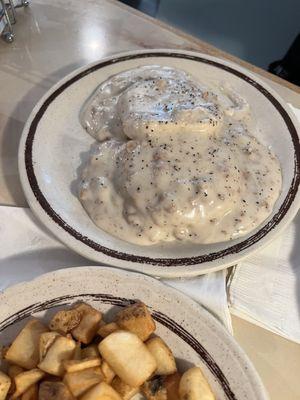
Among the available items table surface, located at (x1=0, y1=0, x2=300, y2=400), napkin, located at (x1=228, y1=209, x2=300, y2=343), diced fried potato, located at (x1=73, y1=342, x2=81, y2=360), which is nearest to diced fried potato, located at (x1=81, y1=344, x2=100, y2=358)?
diced fried potato, located at (x1=73, y1=342, x2=81, y2=360)

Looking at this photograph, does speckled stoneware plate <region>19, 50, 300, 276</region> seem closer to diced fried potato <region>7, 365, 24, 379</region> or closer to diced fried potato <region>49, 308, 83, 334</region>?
diced fried potato <region>49, 308, 83, 334</region>

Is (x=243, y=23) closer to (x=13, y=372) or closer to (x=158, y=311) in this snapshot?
(x=158, y=311)

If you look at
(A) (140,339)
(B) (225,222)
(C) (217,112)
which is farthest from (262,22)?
(A) (140,339)

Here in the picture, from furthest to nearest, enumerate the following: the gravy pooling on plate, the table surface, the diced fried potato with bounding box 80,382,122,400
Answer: the table surface → the gravy pooling on plate → the diced fried potato with bounding box 80,382,122,400

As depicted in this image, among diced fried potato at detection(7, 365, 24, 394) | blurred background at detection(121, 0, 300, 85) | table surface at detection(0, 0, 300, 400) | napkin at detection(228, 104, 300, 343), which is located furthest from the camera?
blurred background at detection(121, 0, 300, 85)

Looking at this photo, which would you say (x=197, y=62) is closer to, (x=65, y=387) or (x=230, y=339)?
(x=230, y=339)

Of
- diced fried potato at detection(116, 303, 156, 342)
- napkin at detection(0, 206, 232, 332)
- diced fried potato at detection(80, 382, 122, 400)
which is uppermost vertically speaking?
diced fried potato at detection(116, 303, 156, 342)
